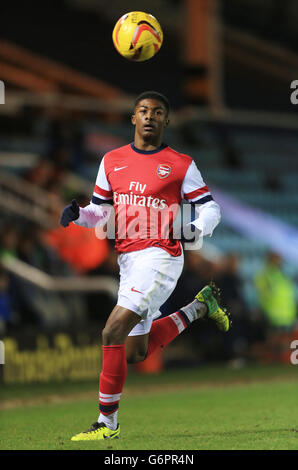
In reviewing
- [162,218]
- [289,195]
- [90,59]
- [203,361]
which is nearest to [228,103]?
[90,59]

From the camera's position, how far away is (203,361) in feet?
45.0

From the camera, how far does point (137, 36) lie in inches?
259

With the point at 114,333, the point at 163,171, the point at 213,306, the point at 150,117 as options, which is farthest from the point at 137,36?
the point at 114,333

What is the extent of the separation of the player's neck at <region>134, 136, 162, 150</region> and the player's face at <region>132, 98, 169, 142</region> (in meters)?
0.06

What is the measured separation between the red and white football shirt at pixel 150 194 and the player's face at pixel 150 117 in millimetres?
158

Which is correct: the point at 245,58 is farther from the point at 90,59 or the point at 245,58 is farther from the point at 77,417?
the point at 77,417

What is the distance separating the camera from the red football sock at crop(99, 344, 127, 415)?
19.4 ft

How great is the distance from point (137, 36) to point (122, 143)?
14234 mm

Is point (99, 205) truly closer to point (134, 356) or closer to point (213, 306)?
point (134, 356)

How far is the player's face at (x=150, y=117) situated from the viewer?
6.19m

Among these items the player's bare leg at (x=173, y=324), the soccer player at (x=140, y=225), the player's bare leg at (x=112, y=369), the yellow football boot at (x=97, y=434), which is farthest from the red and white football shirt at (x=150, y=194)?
the yellow football boot at (x=97, y=434)

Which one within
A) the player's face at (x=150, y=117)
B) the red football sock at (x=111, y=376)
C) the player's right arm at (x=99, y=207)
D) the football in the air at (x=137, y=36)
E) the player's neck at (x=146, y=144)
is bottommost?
the red football sock at (x=111, y=376)

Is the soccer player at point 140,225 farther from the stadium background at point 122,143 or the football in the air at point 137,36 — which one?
the stadium background at point 122,143

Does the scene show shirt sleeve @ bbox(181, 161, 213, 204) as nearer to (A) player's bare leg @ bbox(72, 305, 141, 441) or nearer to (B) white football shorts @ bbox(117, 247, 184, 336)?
(B) white football shorts @ bbox(117, 247, 184, 336)
